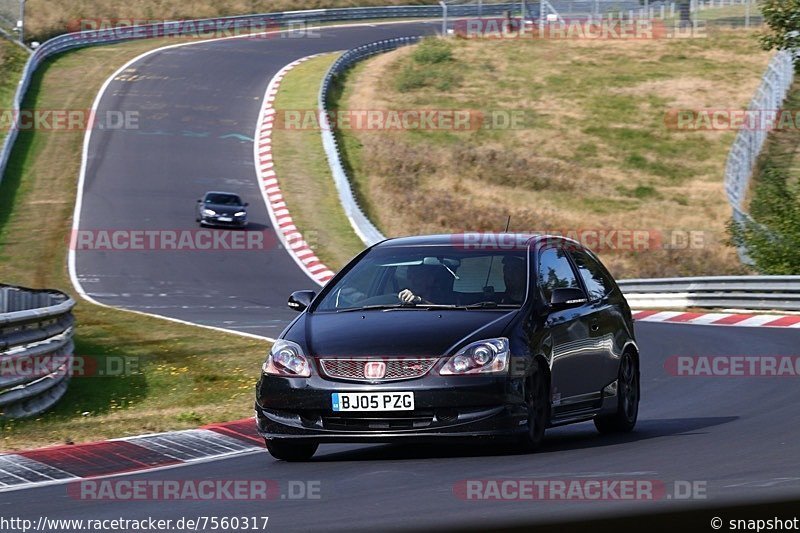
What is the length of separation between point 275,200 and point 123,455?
30.5 m

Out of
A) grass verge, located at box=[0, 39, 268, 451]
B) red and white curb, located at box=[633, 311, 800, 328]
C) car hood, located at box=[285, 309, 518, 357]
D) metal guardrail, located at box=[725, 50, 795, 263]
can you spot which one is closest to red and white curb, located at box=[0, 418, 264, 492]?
grass verge, located at box=[0, 39, 268, 451]

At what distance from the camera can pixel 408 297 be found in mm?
9805

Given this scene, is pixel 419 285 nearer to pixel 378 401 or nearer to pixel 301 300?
pixel 301 300

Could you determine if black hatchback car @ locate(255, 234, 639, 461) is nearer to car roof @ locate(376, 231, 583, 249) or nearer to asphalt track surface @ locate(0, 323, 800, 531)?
car roof @ locate(376, 231, 583, 249)

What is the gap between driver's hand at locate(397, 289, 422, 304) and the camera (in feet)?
32.0

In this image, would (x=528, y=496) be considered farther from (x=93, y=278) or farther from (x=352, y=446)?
(x=93, y=278)

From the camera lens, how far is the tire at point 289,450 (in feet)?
31.0

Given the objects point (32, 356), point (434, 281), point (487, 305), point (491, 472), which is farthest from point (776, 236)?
point (491, 472)

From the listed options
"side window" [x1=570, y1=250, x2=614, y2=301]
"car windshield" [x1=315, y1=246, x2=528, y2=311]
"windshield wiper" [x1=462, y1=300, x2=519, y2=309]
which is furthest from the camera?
"side window" [x1=570, y1=250, x2=614, y2=301]

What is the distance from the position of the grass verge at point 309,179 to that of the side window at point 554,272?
22883 millimetres

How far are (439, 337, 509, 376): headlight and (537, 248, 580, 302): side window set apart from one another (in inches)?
44.8

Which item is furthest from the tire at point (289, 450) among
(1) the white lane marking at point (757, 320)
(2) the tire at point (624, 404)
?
(1) the white lane marking at point (757, 320)

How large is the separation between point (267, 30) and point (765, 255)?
45763mm

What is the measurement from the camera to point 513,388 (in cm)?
892
